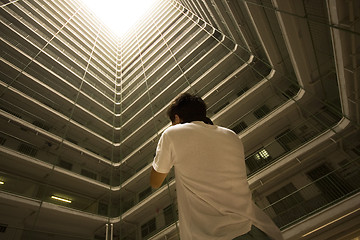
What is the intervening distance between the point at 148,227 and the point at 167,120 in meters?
5.67

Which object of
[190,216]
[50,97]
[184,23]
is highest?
[184,23]

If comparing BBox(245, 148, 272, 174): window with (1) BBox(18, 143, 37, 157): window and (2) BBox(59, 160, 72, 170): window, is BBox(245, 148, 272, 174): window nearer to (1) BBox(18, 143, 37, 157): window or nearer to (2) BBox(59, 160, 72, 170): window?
(2) BBox(59, 160, 72, 170): window

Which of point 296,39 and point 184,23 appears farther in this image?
point 184,23

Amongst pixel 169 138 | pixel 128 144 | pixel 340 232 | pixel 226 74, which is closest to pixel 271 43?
pixel 226 74

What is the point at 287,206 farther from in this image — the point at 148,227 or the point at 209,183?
the point at 209,183

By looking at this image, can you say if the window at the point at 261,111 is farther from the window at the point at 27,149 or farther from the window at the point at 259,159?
the window at the point at 27,149

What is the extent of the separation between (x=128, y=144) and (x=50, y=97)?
17.0ft

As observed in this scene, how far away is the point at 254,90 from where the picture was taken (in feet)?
30.1

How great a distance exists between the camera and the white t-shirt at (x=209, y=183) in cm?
87

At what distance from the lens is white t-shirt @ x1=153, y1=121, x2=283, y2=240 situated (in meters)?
0.87

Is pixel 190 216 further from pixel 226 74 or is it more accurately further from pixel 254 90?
pixel 226 74

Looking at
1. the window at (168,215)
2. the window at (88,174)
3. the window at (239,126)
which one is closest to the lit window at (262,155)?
the window at (239,126)

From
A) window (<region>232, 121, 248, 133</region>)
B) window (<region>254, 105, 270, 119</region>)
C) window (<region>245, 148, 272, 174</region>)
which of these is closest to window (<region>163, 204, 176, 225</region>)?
window (<region>245, 148, 272, 174</region>)

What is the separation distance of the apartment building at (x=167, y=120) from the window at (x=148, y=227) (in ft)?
0.16
